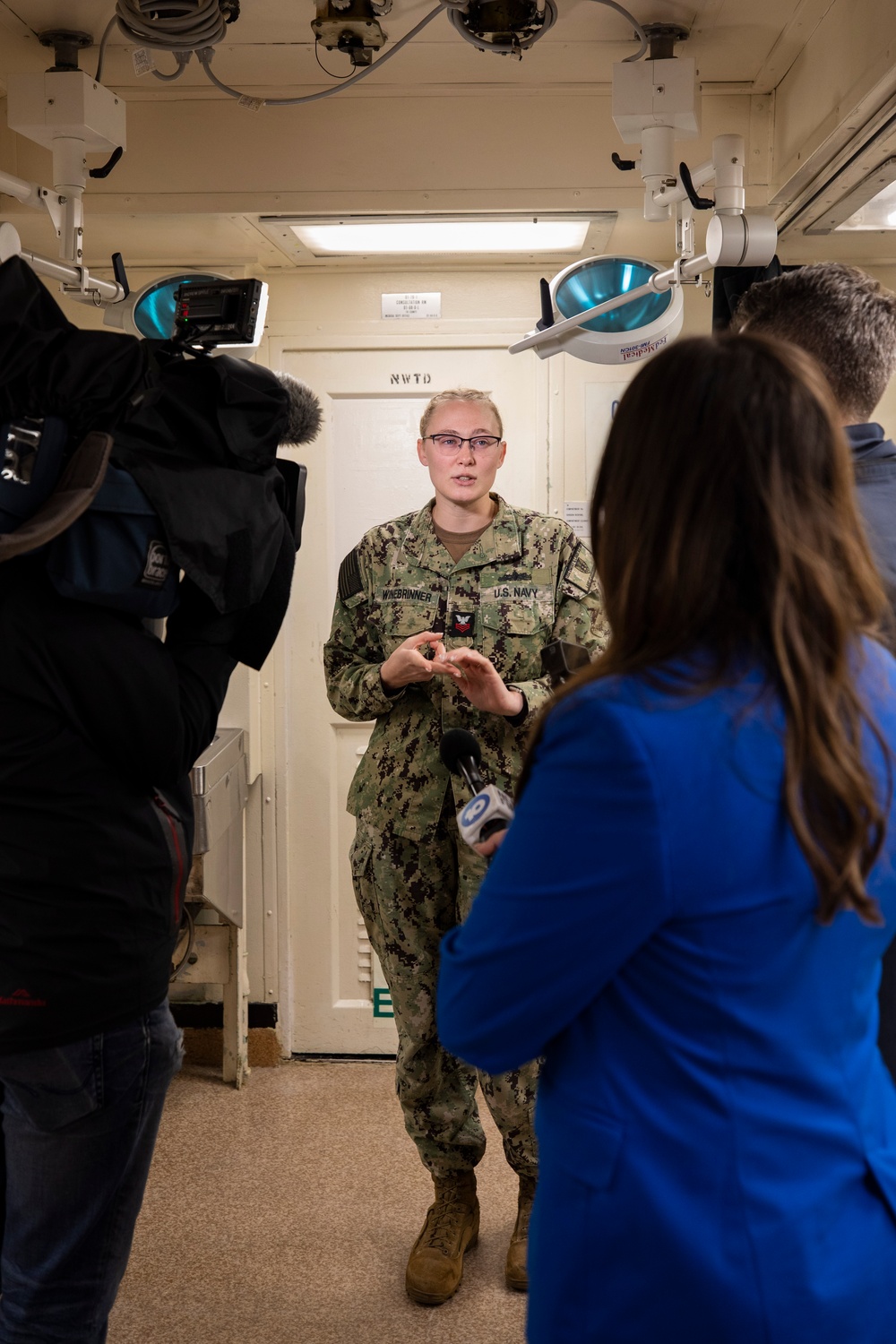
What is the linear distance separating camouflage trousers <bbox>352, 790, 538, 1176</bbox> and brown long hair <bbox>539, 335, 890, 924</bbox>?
1.42 m

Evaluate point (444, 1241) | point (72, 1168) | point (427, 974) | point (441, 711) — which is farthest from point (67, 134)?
point (444, 1241)

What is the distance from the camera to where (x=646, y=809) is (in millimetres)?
755

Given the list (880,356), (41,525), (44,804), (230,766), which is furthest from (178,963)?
(880,356)

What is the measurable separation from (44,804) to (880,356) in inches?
42.0

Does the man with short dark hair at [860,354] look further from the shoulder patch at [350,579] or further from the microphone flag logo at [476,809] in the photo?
→ the shoulder patch at [350,579]

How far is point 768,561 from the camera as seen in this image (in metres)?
0.79

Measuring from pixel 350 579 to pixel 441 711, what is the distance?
374 millimetres

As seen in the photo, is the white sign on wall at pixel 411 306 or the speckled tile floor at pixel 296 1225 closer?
the speckled tile floor at pixel 296 1225

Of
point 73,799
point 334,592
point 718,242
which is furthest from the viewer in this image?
point 334,592

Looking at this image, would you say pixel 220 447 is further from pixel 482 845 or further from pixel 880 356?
pixel 880 356

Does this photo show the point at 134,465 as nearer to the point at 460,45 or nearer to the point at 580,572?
the point at 580,572

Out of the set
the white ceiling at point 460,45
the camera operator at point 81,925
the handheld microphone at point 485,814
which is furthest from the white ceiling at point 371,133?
the handheld microphone at point 485,814

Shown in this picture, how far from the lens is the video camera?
114cm

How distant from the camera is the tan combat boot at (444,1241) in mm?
2160
